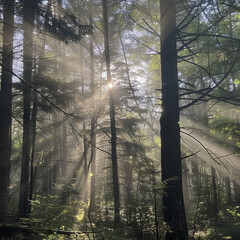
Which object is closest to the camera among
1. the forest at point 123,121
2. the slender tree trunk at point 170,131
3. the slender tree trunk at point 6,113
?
the forest at point 123,121

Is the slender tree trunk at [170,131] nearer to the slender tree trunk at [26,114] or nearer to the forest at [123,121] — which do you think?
the forest at [123,121]

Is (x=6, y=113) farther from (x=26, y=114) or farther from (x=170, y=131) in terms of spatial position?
(x=170, y=131)

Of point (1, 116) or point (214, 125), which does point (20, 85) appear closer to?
point (1, 116)

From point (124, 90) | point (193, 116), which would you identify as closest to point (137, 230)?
point (124, 90)

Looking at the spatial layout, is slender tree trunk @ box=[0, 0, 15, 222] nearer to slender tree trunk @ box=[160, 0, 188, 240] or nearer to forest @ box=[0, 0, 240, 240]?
forest @ box=[0, 0, 240, 240]

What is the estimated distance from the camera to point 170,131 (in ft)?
18.9

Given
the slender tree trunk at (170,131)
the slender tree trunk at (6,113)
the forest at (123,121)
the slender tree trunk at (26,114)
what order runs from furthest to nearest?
the slender tree trunk at (26,114)
the slender tree trunk at (6,113)
the slender tree trunk at (170,131)
the forest at (123,121)

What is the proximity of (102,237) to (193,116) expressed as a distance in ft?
42.3

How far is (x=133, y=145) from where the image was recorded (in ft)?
41.0

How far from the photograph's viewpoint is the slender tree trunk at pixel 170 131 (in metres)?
5.34

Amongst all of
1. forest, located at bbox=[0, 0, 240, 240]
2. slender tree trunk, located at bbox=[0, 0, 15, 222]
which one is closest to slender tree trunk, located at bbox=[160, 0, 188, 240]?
forest, located at bbox=[0, 0, 240, 240]

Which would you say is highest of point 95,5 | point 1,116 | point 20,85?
point 95,5

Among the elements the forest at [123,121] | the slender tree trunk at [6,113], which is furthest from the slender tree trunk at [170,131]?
the slender tree trunk at [6,113]

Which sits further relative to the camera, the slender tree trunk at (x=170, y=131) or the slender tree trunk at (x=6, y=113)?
the slender tree trunk at (x=6, y=113)
